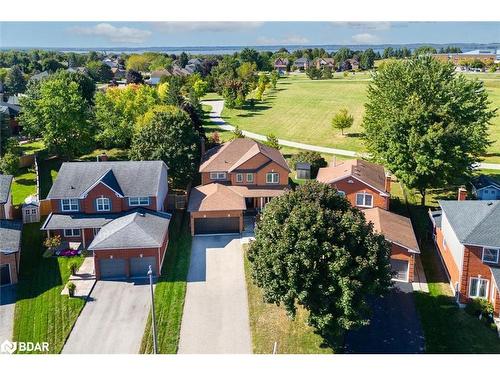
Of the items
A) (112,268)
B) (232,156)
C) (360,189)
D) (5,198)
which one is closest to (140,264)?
(112,268)

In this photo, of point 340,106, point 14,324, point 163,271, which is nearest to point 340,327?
point 163,271

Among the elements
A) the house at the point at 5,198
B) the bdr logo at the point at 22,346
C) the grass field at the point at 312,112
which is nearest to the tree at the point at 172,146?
the house at the point at 5,198

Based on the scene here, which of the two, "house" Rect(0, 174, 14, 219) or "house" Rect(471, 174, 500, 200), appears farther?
"house" Rect(471, 174, 500, 200)

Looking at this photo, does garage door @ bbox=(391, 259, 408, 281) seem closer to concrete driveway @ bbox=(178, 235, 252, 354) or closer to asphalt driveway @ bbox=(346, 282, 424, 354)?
asphalt driveway @ bbox=(346, 282, 424, 354)

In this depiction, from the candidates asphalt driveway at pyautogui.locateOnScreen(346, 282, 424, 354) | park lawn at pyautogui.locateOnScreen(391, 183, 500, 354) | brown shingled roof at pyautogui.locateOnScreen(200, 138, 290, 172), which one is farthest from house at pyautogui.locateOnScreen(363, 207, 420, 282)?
brown shingled roof at pyautogui.locateOnScreen(200, 138, 290, 172)

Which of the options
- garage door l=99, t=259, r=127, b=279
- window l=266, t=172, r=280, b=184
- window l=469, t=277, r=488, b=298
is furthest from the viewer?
window l=266, t=172, r=280, b=184

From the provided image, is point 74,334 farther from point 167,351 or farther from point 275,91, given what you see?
point 275,91
